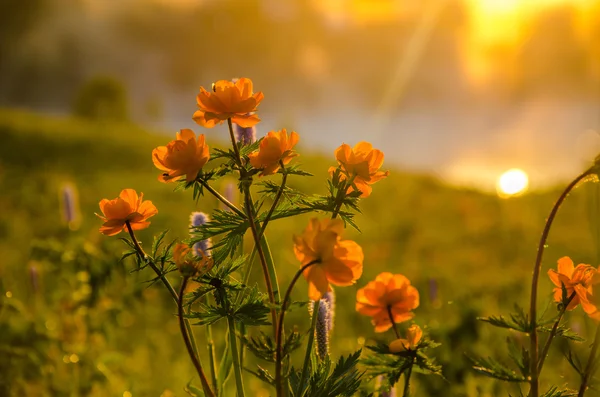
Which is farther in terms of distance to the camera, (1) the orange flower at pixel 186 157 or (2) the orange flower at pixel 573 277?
(2) the orange flower at pixel 573 277

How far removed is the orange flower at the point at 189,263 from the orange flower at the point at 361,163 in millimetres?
379

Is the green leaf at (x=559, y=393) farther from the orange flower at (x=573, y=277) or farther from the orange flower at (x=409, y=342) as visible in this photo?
the orange flower at (x=409, y=342)

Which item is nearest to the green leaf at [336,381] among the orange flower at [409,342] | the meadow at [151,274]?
the orange flower at [409,342]

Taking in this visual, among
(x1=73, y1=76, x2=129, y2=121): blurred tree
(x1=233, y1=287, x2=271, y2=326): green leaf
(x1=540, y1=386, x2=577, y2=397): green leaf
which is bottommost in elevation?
(x1=540, y1=386, x2=577, y2=397): green leaf

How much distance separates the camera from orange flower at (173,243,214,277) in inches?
46.0

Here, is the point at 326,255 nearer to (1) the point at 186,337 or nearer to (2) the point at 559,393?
(1) the point at 186,337

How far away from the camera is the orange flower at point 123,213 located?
4.32ft

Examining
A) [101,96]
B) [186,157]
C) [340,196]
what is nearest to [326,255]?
[340,196]

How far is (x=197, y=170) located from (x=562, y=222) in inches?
278

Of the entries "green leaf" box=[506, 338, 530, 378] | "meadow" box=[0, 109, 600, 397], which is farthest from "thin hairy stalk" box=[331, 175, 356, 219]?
"green leaf" box=[506, 338, 530, 378]

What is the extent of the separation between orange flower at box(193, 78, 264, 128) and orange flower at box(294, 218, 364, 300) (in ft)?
1.04

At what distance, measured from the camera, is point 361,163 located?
1.29 meters

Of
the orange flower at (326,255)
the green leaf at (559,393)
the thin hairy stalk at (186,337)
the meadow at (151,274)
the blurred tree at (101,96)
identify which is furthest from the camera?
the blurred tree at (101,96)

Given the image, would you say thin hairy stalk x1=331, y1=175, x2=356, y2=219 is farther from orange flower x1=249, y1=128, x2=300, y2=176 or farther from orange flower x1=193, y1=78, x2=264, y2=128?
orange flower x1=193, y1=78, x2=264, y2=128
